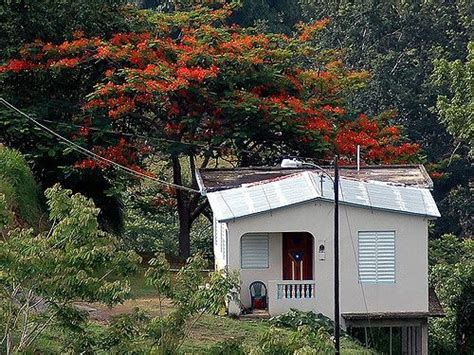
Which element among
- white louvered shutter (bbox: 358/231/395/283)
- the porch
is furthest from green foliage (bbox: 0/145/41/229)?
white louvered shutter (bbox: 358/231/395/283)

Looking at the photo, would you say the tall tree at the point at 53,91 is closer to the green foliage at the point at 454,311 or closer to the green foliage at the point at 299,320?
the green foliage at the point at 299,320

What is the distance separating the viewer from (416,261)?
20.2 metres

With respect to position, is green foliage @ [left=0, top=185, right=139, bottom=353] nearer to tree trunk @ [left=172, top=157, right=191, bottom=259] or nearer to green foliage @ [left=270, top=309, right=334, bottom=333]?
green foliage @ [left=270, top=309, right=334, bottom=333]

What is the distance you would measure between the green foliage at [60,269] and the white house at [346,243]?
662 centimetres

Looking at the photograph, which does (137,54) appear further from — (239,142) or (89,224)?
(89,224)

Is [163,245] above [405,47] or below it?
below

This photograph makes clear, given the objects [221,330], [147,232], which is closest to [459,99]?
[147,232]

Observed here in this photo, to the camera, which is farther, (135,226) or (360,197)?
(135,226)

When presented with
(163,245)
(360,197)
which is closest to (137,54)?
(360,197)

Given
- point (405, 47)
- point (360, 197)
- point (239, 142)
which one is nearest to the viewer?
point (360, 197)

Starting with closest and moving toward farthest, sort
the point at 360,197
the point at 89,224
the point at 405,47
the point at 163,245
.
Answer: the point at 89,224
the point at 360,197
the point at 163,245
the point at 405,47

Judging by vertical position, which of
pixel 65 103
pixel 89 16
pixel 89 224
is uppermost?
pixel 89 16

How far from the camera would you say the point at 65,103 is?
986 inches

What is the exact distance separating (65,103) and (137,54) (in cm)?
231
